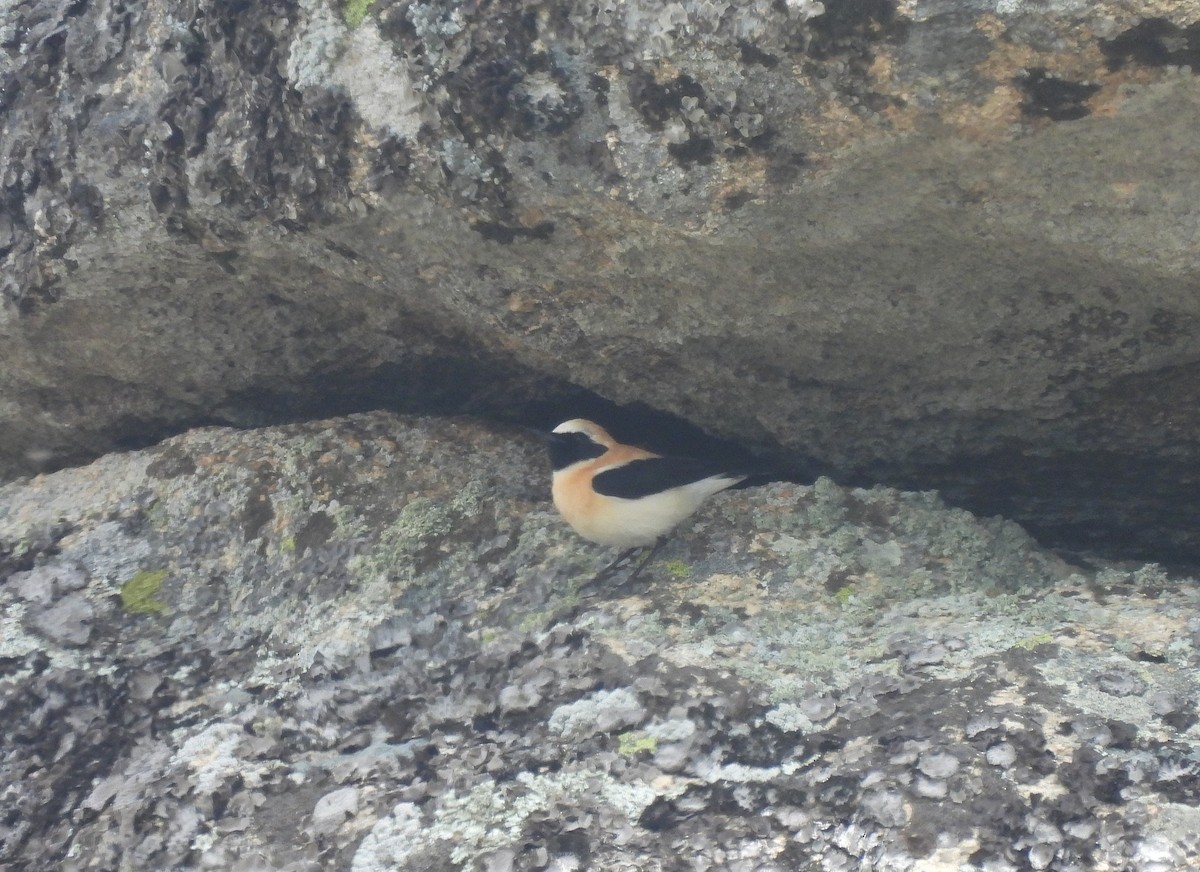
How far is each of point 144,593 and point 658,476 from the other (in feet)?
6.12

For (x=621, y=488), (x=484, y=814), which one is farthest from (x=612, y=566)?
(x=484, y=814)

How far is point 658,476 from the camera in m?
4.26

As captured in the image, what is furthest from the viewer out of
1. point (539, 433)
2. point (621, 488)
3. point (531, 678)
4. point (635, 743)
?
point (539, 433)

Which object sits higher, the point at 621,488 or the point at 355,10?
the point at 355,10

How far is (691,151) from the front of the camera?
287 cm

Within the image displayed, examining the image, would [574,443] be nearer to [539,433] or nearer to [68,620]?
[539,433]

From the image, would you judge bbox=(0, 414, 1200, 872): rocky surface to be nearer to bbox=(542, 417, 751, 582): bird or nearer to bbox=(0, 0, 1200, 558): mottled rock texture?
bbox=(542, 417, 751, 582): bird

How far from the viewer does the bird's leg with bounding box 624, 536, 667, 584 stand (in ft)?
12.4

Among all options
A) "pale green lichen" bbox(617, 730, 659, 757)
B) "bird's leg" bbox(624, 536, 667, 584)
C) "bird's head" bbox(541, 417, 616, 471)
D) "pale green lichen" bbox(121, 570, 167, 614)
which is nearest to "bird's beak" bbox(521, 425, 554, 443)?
"bird's head" bbox(541, 417, 616, 471)

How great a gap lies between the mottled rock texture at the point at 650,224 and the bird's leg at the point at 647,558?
0.47 metres

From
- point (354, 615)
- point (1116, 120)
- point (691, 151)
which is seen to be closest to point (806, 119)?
point (691, 151)

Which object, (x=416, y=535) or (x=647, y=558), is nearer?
(x=647, y=558)

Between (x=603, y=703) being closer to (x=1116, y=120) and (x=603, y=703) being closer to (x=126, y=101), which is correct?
(x=1116, y=120)

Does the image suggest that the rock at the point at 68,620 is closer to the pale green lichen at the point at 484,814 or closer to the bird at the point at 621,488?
the pale green lichen at the point at 484,814
